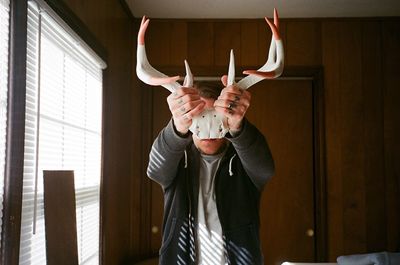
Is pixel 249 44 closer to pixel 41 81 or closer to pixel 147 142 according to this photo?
pixel 147 142

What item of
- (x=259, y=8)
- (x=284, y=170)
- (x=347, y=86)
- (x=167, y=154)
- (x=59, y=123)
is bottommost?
(x=284, y=170)

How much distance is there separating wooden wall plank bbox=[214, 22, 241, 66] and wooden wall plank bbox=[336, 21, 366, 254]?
69 centimetres

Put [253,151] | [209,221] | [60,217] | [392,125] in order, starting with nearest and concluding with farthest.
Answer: [253,151]
[209,221]
[60,217]
[392,125]

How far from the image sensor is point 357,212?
2.31m

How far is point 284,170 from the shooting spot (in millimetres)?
2387

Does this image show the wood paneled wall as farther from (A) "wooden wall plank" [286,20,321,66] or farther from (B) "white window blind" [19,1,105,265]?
(B) "white window blind" [19,1,105,265]

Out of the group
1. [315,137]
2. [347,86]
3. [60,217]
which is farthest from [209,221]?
[347,86]

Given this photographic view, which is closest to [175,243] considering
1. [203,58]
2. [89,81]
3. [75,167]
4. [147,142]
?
[75,167]

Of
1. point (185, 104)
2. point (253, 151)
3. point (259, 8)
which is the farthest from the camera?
Answer: point (259, 8)

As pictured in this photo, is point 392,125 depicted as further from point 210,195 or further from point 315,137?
point 210,195

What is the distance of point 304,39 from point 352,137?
0.72m

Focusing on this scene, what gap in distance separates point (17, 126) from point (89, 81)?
0.65 meters

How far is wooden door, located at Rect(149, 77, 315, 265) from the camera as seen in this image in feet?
7.73

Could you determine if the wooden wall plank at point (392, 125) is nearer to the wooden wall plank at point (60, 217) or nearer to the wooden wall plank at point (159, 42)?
the wooden wall plank at point (159, 42)
